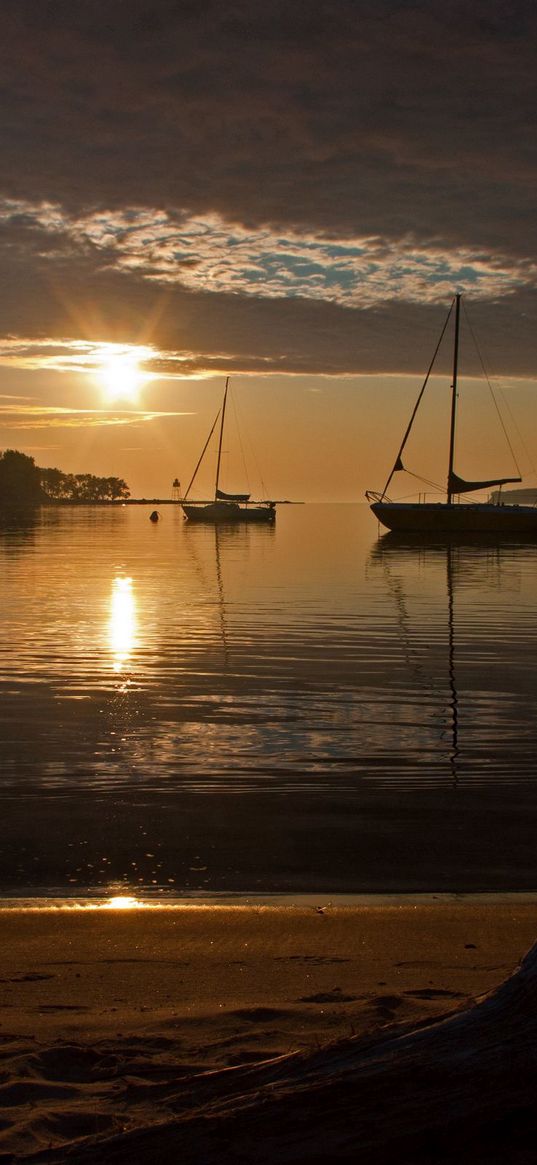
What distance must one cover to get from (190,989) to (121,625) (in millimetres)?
20107

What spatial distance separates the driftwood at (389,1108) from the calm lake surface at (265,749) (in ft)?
12.1

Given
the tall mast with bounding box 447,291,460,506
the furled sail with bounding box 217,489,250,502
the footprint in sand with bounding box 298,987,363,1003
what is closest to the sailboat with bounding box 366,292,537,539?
the tall mast with bounding box 447,291,460,506

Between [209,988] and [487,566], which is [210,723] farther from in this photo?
[487,566]

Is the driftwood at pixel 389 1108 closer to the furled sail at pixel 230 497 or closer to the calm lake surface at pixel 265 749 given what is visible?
the calm lake surface at pixel 265 749

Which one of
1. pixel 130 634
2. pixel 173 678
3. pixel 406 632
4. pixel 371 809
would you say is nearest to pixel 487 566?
pixel 406 632

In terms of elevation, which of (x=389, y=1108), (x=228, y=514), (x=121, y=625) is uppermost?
(x=228, y=514)

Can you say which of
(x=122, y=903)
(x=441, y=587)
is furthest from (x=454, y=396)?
(x=122, y=903)

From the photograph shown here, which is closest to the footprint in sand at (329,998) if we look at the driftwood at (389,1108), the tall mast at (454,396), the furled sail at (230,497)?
the driftwood at (389,1108)

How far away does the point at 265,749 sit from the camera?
12344mm

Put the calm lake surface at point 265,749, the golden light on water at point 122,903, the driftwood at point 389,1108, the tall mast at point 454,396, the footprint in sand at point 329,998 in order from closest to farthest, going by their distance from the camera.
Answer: the driftwood at point 389,1108 < the footprint in sand at point 329,998 < the golden light on water at point 122,903 < the calm lake surface at point 265,749 < the tall mast at point 454,396

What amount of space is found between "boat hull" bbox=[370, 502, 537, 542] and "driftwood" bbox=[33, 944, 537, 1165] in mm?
80186

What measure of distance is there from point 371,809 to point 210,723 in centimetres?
469

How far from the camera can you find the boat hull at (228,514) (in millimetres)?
128750

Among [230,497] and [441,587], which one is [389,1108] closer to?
[441,587]
